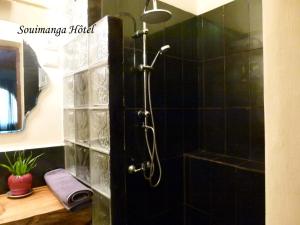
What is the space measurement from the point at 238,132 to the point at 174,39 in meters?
0.93

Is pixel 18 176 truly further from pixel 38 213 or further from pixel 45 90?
pixel 45 90

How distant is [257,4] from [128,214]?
179 centimetres

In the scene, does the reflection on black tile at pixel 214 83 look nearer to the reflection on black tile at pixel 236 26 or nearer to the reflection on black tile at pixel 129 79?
the reflection on black tile at pixel 236 26

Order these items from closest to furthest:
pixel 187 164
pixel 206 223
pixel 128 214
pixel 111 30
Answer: pixel 111 30, pixel 128 214, pixel 206 223, pixel 187 164

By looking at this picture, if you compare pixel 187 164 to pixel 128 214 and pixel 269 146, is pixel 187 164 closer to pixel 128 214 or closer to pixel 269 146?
pixel 128 214

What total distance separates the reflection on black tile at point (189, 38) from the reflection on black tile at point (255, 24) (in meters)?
0.53

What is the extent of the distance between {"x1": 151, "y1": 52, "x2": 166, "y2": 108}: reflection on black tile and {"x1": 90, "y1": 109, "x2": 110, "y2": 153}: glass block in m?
0.48

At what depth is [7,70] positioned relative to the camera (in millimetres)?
1703

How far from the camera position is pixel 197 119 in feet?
7.00

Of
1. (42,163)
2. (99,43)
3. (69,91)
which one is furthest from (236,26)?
(42,163)

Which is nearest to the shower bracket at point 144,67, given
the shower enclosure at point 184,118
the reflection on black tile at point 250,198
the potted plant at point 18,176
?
the shower enclosure at point 184,118

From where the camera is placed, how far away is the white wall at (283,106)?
0.57m

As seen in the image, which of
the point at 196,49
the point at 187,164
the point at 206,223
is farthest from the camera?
the point at 196,49

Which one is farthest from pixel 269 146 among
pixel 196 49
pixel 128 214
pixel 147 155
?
pixel 196 49
